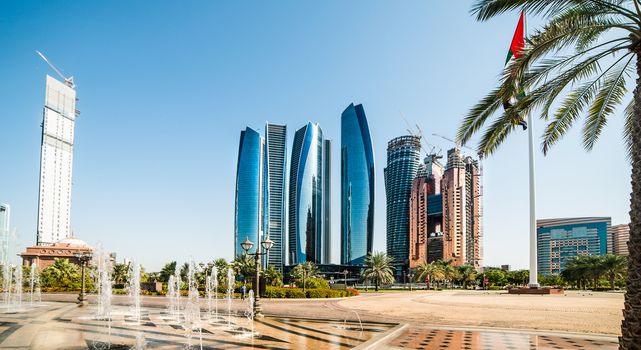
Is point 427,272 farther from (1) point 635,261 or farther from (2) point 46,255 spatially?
(2) point 46,255

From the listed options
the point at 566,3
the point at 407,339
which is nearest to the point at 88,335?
the point at 407,339

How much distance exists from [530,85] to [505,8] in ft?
8.05

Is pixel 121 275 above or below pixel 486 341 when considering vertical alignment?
below

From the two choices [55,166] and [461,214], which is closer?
[461,214]

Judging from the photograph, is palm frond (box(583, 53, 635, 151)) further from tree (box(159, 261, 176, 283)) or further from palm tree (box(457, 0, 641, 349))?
tree (box(159, 261, 176, 283))

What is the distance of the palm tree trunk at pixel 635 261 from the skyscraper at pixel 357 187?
154 meters

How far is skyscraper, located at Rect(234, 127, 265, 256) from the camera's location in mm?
155500

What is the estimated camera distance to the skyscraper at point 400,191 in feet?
584

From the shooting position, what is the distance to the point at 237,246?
161750 mm

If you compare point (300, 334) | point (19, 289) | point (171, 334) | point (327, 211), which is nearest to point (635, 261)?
point (300, 334)

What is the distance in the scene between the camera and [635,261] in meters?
8.16

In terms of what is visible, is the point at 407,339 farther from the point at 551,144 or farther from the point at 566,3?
the point at 566,3

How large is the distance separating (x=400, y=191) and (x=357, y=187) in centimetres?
2281

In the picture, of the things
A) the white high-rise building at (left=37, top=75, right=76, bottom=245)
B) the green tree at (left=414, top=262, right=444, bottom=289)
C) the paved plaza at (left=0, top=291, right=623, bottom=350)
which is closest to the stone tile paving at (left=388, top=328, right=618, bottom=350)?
the paved plaza at (left=0, top=291, right=623, bottom=350)
